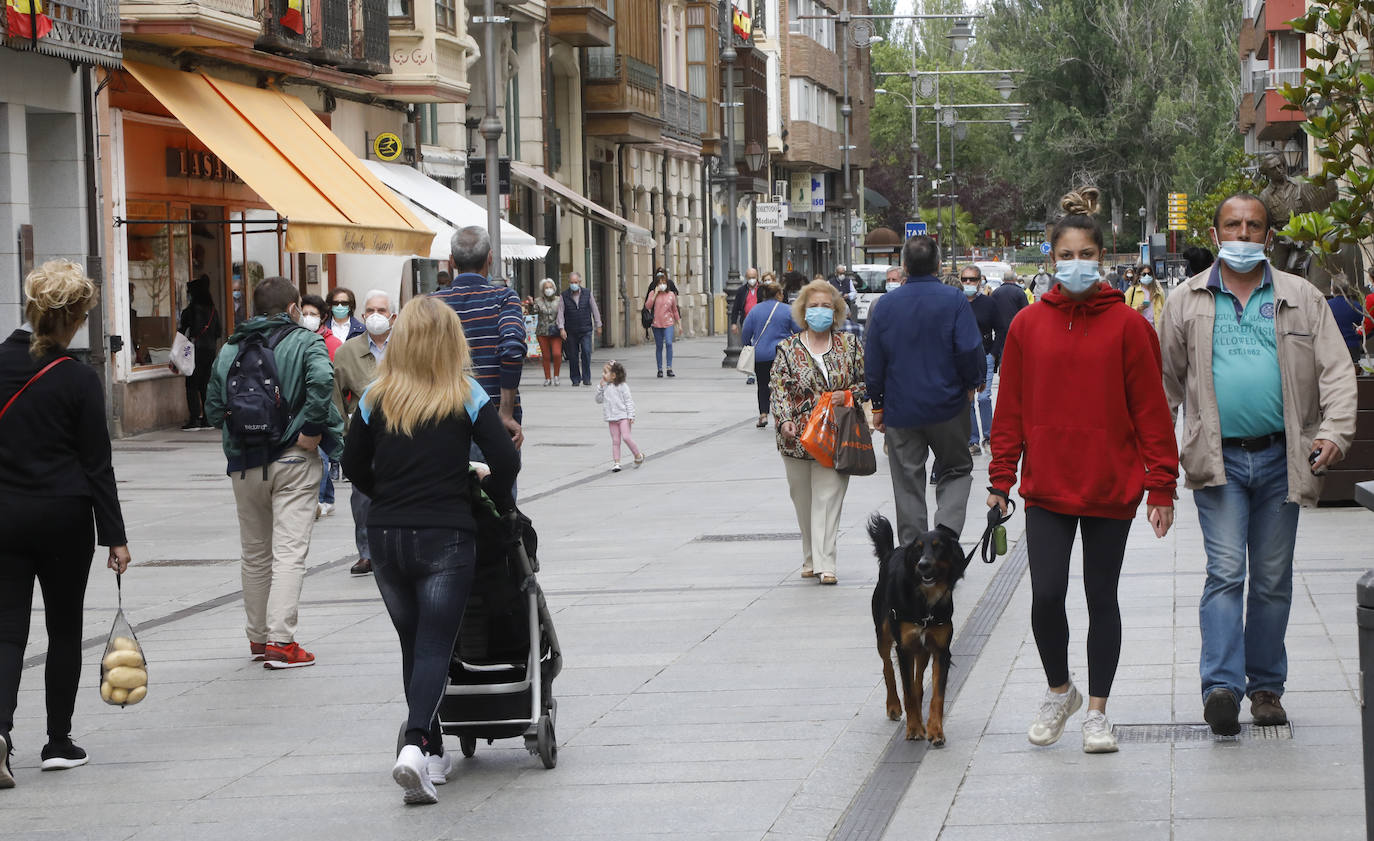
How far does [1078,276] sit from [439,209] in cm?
2483

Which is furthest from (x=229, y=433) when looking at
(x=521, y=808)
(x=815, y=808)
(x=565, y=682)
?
(x=815, y=808)

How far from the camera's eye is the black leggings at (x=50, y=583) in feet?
23.9

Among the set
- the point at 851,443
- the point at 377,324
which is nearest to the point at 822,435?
the point at 851,443

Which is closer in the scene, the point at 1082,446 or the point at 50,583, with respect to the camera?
the point at 1082,446

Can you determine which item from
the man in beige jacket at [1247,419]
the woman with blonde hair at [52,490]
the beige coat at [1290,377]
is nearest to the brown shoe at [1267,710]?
the man in beige jacket at [1247,419]

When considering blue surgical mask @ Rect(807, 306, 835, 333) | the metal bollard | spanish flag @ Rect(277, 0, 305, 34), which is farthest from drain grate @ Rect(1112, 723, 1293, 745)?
spanish flag @ Rect(277, 0, 305, 34)

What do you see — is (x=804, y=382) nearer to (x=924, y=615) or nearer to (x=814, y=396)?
(x=814, y=396)

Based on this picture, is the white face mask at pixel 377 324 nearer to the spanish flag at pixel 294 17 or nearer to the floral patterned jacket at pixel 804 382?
the floral patterned jacket at pixel 804 382

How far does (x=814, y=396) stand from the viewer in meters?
11.8

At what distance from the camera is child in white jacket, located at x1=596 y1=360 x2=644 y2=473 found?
19516mm

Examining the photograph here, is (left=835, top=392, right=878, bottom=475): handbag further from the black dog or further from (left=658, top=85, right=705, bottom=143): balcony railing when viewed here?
(left=658, top=85, right=705, bottom=143): balcony railing

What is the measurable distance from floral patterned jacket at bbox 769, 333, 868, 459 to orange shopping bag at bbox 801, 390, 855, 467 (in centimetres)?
8

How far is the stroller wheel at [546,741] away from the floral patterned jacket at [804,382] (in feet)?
15.6

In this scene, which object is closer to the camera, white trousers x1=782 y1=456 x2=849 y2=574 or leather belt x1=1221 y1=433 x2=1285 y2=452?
leather belt x1=1221 y1=433 x2=1285 y2=452
